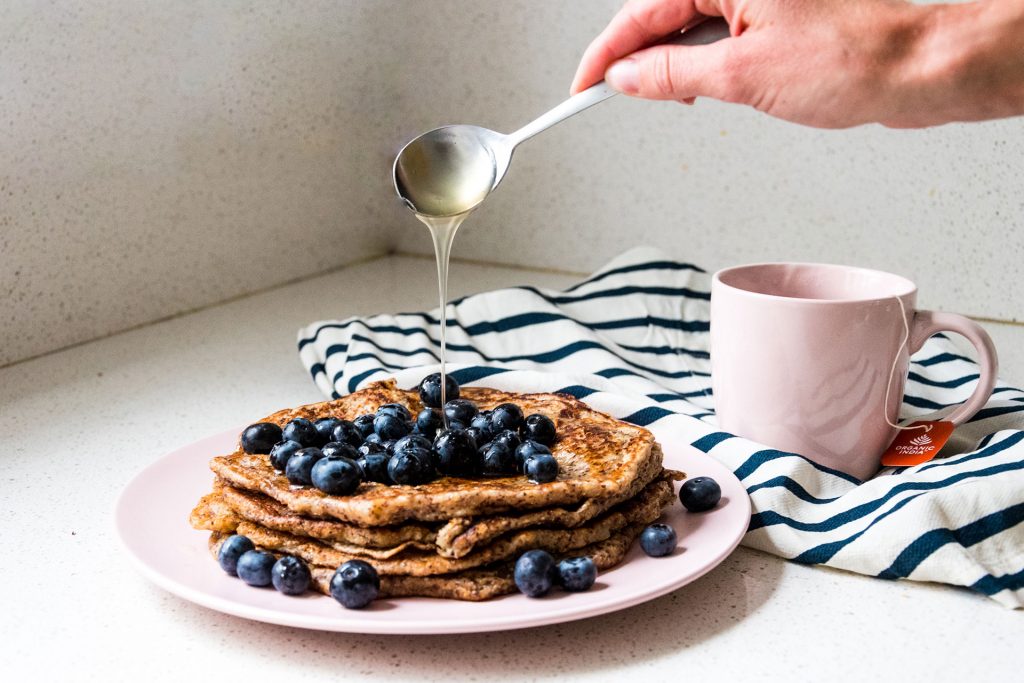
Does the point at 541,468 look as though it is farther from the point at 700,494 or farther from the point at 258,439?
the point at 258,439

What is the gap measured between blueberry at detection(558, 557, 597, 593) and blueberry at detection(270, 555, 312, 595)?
0.72ft

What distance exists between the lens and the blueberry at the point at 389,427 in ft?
3.66

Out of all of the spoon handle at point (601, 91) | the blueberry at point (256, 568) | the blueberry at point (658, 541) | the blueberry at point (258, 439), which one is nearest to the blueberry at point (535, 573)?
the blueberry at point (658, 541)

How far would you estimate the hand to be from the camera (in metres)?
0.99

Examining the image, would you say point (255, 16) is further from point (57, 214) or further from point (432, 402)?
point (432, 402)

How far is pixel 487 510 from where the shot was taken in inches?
36.2

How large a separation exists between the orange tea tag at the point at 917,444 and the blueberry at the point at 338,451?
611 millimetres

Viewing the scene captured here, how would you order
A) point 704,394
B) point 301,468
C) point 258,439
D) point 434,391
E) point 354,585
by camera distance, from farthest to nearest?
point 704,394 < point 434,391 < point 258,439 < point 301,468 < point 354,585

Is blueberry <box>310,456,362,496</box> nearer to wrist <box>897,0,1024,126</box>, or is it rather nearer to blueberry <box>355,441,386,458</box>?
blueberry <box>355,441,386,458</box>

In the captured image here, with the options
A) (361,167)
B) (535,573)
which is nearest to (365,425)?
(535,573)

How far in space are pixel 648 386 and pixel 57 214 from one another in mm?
1053

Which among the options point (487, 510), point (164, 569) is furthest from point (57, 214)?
point (487, 510)

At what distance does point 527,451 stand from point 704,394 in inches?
21.8

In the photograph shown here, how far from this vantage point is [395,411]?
115 centimetres
